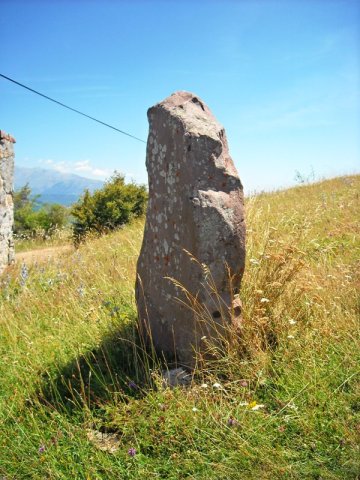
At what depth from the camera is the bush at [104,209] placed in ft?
40.1

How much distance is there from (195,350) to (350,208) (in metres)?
6.47

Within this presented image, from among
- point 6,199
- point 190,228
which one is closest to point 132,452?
point 190,228

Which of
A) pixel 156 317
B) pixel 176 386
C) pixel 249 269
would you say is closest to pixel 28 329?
pixel 156 317

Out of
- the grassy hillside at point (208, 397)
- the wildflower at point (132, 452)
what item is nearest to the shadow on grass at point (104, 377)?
the grassy hillside at point (208, 397)

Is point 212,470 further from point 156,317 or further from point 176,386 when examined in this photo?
point 156,317

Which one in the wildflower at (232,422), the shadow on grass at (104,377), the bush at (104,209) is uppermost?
the bush at (104,209)

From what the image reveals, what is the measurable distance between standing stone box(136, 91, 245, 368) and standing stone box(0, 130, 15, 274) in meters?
5.38

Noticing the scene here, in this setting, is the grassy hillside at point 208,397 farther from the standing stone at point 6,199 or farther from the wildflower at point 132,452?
the standing stone at point 6,199

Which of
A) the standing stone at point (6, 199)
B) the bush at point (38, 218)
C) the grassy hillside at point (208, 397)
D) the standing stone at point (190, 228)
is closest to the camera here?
the grassy hillside at point (208, 397)

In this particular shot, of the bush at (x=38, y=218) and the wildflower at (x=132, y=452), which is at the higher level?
the bush at (x=38, y=218)

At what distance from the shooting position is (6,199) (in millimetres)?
7941

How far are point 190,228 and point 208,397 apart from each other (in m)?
1.24

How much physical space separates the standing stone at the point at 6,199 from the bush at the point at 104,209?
343 cm

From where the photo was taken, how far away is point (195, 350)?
10.0 ft
